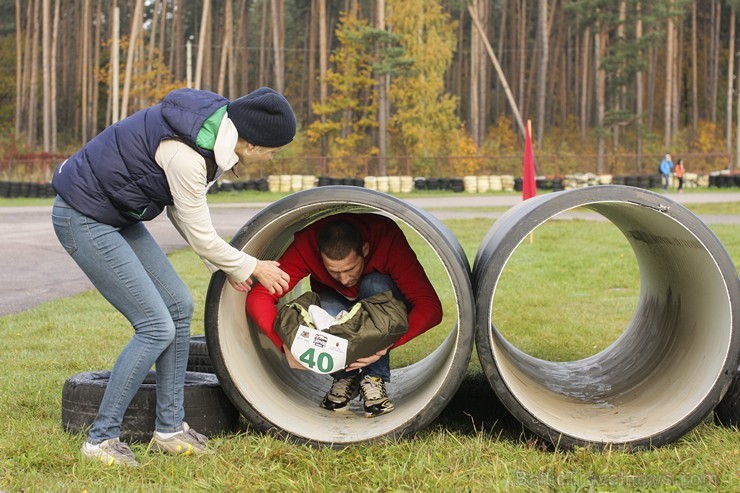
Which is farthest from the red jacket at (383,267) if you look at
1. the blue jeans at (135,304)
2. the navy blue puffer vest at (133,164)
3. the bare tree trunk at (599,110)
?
the bare tree trunk at (599,110)

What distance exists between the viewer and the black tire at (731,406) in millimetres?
4980

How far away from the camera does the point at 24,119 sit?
73.8 metres

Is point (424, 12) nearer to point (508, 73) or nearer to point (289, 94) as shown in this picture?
point (289, 94)

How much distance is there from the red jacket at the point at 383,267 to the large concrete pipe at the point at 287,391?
18cm

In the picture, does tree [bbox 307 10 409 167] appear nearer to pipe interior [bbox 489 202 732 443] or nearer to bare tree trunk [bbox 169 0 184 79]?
bare tree trunk [bbox 169 0 184 79]

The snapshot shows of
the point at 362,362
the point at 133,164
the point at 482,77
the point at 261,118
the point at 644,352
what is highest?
the point at 482,77

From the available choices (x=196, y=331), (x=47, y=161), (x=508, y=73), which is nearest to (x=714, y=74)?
(x=508, y=73)

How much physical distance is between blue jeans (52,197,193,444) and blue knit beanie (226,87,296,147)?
2.63 ft

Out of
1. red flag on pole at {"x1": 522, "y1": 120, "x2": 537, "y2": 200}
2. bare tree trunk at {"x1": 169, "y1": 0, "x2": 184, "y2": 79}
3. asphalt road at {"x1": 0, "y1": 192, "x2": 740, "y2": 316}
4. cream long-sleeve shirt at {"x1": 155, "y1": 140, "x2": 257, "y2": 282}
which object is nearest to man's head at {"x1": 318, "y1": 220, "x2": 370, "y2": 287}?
cream long-sleeve shirt at {"x1": 155, "y1": 140, "x2": 257, "y2": 282}

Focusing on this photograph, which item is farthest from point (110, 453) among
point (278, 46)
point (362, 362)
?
point (278, 46)

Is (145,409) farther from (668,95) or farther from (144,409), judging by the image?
(668,95)

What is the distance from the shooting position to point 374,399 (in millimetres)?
5113

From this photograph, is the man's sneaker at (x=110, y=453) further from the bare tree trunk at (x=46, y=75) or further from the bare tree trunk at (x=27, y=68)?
the bare tree trunk at (x=27, y=68)

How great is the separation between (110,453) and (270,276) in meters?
1.13
